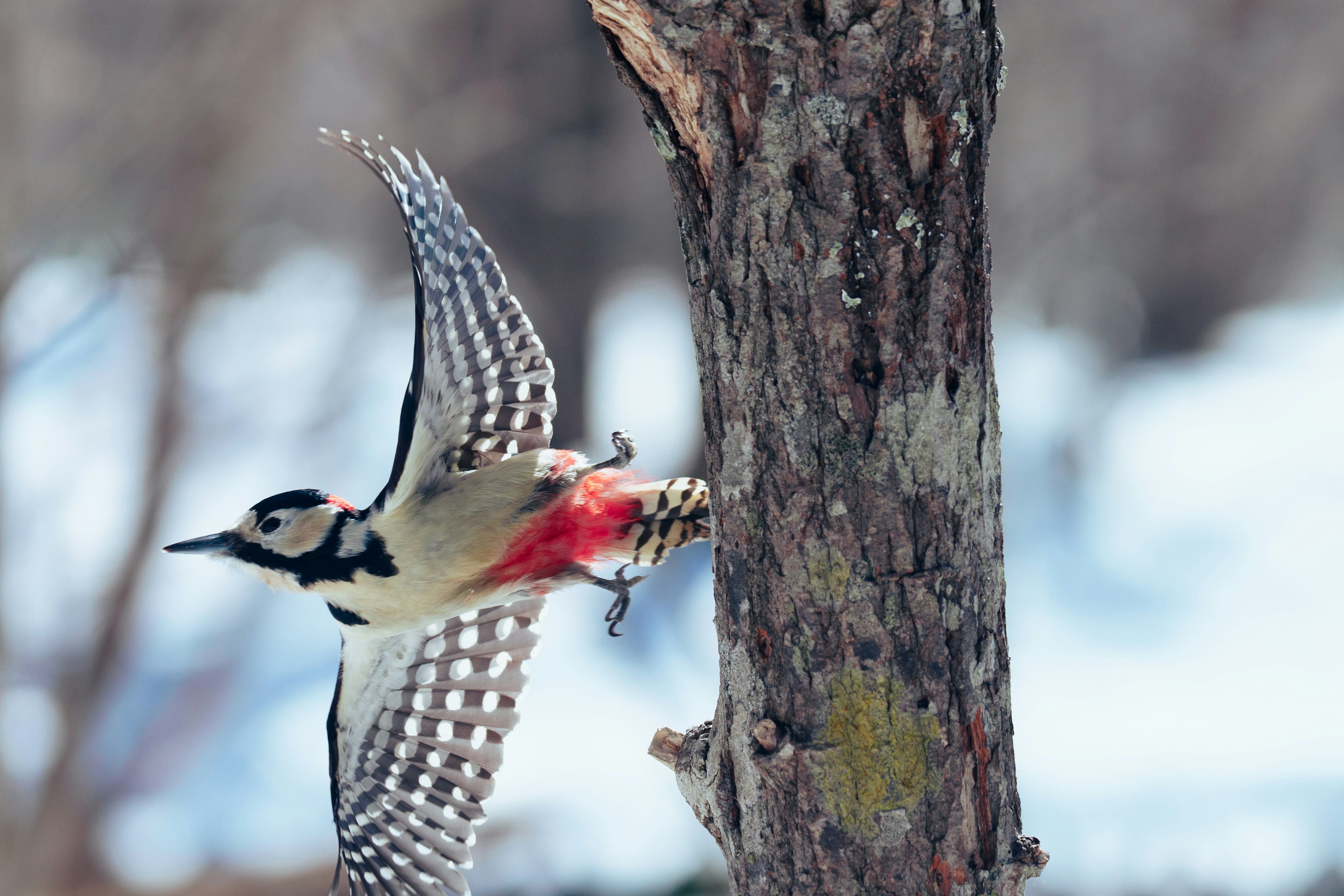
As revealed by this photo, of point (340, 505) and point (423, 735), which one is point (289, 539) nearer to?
point (340, 505)

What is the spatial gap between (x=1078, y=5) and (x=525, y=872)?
19.3 ft

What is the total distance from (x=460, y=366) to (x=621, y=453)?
41 cm

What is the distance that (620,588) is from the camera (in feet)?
7.78

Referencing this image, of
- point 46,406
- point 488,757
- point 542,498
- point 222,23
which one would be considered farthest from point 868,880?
point 46,406

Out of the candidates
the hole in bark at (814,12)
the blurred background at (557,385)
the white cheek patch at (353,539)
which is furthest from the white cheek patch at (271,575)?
the blurred background at (557,385)

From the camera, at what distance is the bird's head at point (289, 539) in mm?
2318

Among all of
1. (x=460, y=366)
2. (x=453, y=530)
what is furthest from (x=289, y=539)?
(x=460, y=366)

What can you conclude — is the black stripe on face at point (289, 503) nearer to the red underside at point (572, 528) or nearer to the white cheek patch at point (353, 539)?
the white cheek patch at point (353, 539)

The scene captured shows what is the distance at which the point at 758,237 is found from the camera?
4.25ft

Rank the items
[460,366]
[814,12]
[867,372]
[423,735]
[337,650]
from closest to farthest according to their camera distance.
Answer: [814,12], [867,372], [460,366], [423,735], [337,650]

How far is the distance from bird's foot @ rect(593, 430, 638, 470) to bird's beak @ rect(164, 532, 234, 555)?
79 centimetres

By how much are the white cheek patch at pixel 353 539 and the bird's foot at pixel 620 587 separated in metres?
0.49

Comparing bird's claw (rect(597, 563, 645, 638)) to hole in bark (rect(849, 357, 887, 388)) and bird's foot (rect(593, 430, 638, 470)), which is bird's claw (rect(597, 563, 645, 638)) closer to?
bird's foot (rect(593, 430, 638, 470))

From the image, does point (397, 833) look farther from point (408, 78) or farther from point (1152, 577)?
point (1152, 577)
